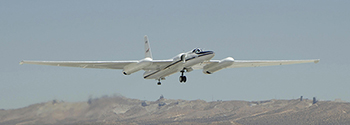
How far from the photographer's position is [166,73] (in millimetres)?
55188

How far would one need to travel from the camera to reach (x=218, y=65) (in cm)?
5644

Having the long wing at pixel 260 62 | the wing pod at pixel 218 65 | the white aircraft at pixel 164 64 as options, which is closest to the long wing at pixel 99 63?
the white aircraft at pixel 164 64

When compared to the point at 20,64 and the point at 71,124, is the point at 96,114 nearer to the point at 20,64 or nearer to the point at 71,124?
the point at 71,124

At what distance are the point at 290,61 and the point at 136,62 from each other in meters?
22.4

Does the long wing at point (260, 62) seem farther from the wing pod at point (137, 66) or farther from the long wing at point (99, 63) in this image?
the wing pod at point (137, 66)

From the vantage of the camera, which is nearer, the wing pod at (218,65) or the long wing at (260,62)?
the wing pod at (218,65)

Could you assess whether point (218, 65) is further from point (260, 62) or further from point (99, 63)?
point (99, 63)

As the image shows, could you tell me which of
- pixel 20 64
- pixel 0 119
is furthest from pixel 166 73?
pixel 0 119

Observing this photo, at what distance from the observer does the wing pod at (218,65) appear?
55031 mm

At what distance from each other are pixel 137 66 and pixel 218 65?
37.6 ft

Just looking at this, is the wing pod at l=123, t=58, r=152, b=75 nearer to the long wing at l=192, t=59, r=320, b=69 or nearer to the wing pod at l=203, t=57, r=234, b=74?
the wing pod at l=203, t=57, r=234, b=74

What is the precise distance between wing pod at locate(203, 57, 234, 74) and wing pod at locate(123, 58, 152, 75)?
35.2 ft

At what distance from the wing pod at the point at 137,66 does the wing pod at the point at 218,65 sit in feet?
35.2

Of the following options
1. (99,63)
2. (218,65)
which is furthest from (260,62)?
(99,63)
